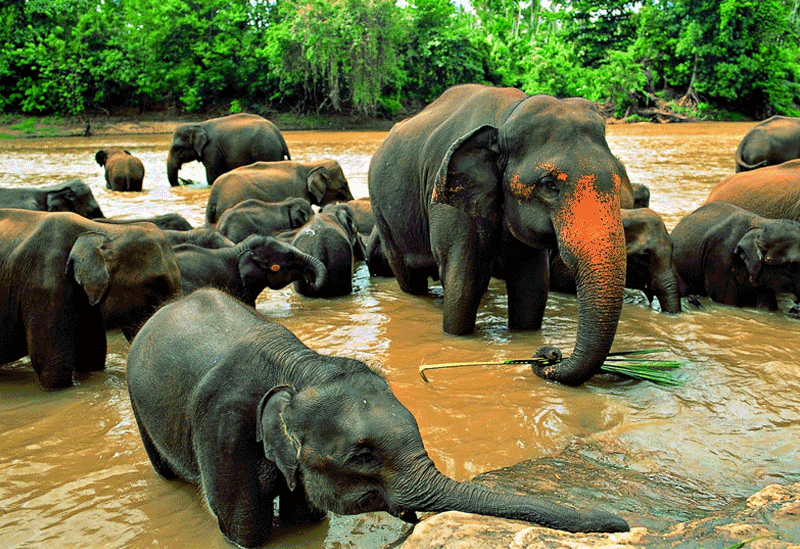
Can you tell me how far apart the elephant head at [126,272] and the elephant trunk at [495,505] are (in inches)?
113

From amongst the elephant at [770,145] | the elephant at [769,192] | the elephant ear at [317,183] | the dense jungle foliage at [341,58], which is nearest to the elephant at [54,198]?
the elephant ear at [317,183]

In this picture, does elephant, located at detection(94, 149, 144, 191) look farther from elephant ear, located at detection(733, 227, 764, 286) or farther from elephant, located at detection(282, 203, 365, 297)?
elephant ear, located at detection(733, 227, 764, 286)

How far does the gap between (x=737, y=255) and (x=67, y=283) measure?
5.53 meters

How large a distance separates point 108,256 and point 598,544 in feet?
11.4

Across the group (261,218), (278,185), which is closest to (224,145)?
(278,185)

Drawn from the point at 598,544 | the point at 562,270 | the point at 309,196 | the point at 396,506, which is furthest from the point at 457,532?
the point at 309,196

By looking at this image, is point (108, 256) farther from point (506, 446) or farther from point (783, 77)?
point (783, 77)

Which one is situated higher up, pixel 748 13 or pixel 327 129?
pixel 748 13

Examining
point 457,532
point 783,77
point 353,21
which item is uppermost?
point 353,21

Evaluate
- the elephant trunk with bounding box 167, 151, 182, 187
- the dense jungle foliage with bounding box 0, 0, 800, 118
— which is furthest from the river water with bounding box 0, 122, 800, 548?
the dense jungle foliage with bounding box 0, 0, 800, 118

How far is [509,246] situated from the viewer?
5.59 m

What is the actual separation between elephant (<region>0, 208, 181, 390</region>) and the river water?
335 mm

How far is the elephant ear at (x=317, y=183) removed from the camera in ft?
39.0

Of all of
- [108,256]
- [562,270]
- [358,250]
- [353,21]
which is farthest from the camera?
[353,21]
